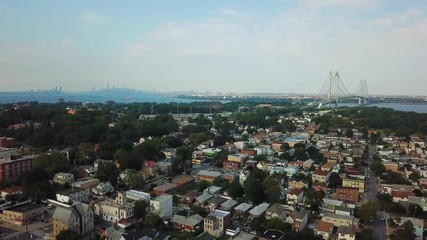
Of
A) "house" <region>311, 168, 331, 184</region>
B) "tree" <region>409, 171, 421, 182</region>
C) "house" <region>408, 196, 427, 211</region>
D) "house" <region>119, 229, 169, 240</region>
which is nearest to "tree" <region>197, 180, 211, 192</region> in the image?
"house" <region>119, 229, 169, 240</region>

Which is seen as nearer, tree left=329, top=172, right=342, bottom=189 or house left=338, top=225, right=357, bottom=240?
house left=338, top=225, right=357, bottom=240

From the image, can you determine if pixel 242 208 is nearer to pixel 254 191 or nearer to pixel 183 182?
pixel 254 191

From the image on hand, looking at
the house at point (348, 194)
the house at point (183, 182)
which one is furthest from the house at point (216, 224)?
the house at point (348, 194)

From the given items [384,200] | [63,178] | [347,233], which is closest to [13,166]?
[63,178]

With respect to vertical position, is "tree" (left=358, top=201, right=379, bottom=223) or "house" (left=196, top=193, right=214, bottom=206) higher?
"tree" (left=358, top=201, right=379, bottom=223)

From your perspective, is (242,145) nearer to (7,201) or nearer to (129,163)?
(129,163)

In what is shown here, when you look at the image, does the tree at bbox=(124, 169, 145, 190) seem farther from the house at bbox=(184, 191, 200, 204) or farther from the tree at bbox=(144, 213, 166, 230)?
the tree at bbox=(144, 213, 166, 230)

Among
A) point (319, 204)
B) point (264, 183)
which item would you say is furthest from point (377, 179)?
point (264, 183)

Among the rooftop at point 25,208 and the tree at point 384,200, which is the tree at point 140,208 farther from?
the tree at point 384,200
